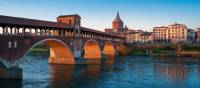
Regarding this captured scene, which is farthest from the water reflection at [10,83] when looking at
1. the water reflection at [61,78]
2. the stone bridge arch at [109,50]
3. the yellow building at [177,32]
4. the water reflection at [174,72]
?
the yellow building at [177,32]

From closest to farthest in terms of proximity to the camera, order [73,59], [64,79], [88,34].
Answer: [64,79] → [73,59] → [88,34]

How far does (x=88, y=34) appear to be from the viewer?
2566 inches

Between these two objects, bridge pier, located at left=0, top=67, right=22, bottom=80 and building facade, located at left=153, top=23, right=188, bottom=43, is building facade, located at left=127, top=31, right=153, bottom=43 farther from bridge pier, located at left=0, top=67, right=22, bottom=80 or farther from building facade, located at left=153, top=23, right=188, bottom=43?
bridge pier, located at left=0, top=67, right=22, bottom=80

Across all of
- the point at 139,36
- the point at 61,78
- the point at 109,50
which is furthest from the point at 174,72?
the point at 139,36

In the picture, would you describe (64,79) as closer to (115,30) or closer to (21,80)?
(21,80)

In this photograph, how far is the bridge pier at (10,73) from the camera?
110ft

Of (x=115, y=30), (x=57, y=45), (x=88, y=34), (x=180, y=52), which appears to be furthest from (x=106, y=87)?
(x=115, y=30)

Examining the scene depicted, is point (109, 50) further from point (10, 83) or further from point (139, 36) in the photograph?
point (139, 36)

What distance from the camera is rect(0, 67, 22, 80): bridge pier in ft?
110

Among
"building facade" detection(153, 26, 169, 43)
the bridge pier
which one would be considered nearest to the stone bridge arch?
the bridge pier

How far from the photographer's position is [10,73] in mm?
33594

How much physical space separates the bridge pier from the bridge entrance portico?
0.99ft

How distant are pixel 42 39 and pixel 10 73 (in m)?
8.98

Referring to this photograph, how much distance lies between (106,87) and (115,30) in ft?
468
